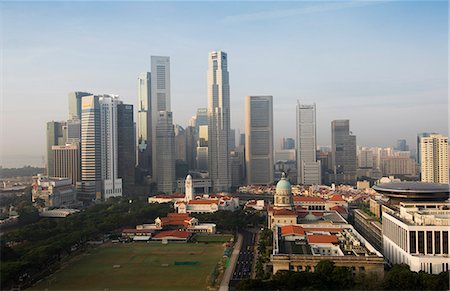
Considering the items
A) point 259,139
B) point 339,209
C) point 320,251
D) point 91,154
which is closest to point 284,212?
point 339,209

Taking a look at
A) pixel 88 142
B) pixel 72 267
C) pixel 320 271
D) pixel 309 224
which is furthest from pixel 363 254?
pixel 88 142

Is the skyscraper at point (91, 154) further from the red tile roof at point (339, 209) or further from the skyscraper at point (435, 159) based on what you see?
the skyscraper at point (435, 159)

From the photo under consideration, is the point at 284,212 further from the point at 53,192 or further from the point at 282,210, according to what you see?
the point at 53,192

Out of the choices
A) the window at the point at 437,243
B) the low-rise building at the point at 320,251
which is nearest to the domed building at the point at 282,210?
the low-rise building at the point at 320,251

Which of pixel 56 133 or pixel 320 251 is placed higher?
pixel 56 133

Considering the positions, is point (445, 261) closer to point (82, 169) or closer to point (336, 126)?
point (82, 169)

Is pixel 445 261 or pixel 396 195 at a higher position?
pixel 396 195

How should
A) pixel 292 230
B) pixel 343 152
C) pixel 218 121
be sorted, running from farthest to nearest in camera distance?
pixel 343 152 < pixel 218 121 < pixel 292 230
